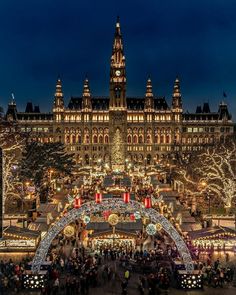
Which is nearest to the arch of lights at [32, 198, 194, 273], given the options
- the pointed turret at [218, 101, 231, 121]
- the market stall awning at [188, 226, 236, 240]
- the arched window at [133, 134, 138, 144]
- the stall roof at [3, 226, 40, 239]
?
the stall roof at [3, 226, 40, 239]

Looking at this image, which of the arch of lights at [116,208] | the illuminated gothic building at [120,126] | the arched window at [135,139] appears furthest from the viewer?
the arched window at [135,139]

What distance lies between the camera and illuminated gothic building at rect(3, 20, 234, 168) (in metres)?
143

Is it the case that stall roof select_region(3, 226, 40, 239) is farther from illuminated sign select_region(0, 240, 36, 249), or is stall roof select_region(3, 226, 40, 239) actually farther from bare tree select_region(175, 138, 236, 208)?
bare tree select_region(175, 138, 236, 208)

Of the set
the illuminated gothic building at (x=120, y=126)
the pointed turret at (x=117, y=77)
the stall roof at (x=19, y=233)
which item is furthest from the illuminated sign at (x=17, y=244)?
the pointed turret at (x=117, y=77)

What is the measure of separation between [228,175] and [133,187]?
587 inches

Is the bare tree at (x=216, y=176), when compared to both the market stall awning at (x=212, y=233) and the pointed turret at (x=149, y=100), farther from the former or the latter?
the pointed turret at (x=149, y=100)

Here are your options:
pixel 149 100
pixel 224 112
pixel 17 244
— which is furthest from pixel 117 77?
pixel 17 244

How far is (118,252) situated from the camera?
3356cm

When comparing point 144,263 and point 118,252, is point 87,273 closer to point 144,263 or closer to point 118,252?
point 144,263

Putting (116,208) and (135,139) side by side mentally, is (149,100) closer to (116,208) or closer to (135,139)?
(135,139)

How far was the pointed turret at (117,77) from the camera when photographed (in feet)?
480

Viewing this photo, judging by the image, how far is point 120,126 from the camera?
5655 inches

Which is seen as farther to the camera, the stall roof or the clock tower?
the clock tower

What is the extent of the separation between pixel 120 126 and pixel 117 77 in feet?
53.4
